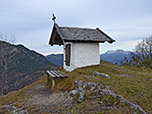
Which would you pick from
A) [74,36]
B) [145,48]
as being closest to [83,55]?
[74,36]

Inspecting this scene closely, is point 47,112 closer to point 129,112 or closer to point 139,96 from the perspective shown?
point 129,112

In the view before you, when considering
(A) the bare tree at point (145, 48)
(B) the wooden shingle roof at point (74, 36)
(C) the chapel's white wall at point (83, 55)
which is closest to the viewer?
(B) the wooden shingle roof at point (74, 36)

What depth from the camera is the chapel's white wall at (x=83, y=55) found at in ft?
36.8

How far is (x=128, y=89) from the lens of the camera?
21.4 feet

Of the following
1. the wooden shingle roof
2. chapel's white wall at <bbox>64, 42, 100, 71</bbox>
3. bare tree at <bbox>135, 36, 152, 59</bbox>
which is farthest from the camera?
bare tree at <bbox>135, 36, 152, 59</bbox>

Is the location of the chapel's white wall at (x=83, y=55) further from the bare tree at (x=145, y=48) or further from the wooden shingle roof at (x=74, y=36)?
the bare tree at (x=145, y=48)

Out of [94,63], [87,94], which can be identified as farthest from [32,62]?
[87,94]

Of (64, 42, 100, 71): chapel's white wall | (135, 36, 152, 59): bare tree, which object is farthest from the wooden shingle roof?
(135, 36, 152, 59): bare tree

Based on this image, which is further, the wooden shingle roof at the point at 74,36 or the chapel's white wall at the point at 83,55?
the chapel's white wall at the point at 83,55

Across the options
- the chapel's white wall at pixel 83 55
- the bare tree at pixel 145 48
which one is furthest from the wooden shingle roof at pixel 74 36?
the bare tree at pixel 145 48

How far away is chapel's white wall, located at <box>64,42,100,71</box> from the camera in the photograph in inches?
441

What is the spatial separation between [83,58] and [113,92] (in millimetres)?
5840

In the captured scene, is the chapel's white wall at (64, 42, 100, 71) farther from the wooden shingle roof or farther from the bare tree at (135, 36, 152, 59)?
the bare tree at (135, 36, 152, 59)

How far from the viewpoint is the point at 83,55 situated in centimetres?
1156
